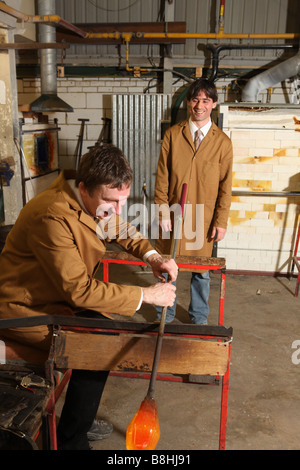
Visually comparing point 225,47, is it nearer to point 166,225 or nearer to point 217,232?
point 217,232

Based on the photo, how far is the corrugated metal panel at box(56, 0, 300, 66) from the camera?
226 inches

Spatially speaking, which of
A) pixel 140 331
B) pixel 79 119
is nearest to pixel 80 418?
pixel 140 331

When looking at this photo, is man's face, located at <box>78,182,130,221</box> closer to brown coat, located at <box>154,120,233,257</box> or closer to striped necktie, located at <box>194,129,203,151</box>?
brown coat, located at <box>154,120,233,257</box>

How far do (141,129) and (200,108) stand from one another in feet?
10.5

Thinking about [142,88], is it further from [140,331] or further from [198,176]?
[140,331]

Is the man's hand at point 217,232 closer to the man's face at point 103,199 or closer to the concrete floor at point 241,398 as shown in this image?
the concrete floor at point 241,398

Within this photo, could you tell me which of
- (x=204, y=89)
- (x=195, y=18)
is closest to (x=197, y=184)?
(x=204, y=89)

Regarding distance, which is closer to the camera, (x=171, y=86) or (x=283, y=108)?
(x=283, y=108)

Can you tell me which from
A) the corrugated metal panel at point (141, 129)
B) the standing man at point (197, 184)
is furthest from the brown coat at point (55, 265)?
the corrugated metal panel at point (141, 129)

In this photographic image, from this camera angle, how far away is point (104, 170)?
5.30ft

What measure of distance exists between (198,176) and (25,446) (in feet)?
7.55

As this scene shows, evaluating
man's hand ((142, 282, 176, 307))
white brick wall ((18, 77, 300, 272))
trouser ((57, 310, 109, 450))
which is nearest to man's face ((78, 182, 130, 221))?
man's hand ((142, 282, 176, 307))

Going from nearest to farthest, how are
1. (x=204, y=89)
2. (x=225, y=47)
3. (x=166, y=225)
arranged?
1. (x=204, y=89)
2. (x=166, y=225)
3. (x=225, y=47)

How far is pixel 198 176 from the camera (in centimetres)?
314
